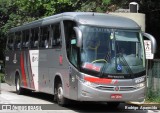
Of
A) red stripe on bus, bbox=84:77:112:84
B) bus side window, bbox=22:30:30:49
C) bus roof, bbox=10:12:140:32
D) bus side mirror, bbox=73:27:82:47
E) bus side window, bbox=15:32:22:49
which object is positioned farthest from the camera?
bus side window, bbox=15:32:22:49

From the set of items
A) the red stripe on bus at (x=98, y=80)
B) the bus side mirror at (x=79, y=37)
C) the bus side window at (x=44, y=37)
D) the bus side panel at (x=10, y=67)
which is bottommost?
the bus side panel at (x=10, y=67)

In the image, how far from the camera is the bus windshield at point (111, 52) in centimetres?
1312

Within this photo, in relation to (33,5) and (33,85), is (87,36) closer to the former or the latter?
(33,85)

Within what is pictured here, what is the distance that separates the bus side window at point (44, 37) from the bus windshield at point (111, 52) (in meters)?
3.63

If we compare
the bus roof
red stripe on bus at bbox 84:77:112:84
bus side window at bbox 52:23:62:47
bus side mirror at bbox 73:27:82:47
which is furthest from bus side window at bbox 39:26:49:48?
red stripe on bus at bbox 84:77:112:84

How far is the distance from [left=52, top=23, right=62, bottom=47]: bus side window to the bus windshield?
1.96 m

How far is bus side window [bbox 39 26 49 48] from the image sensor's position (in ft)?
55.4

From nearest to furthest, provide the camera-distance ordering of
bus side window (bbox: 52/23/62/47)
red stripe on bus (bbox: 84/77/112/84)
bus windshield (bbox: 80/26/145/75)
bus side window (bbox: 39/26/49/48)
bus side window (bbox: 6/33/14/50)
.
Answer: red stripe on bus (bbox: 84/77/112/84), bus windshield (bbox: 80/26/145/75), bus side window (bbox: 52/23/62/47), bus side window (bbox: 39/26/49/48), bus side window (bbox: 6/33/14/50)

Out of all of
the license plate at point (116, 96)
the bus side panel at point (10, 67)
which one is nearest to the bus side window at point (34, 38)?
the bus side panel at point (10, 67)

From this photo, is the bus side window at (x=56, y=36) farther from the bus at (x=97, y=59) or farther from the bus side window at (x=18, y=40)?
the bus side window at (x=18, y=40)

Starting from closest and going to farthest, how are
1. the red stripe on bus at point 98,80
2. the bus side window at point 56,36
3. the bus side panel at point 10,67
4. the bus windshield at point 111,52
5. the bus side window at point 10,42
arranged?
the red stripe on bus at point 98,80
the bus windshield at point 111,52
the bus side window at point 56,36
the bus side panel at point 10,67
the bus side window at point 10,42

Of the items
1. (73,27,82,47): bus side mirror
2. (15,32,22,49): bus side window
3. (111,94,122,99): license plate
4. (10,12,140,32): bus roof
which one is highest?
(10,12,140,32): bus roof

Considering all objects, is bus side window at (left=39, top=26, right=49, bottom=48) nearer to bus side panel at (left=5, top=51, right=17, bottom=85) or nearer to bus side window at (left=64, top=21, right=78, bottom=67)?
bus side window at (left=64, top=21, right=78, bottom=67)

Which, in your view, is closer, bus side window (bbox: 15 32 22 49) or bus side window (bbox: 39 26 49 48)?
bus side window (bbox: 39 26 49 48)
